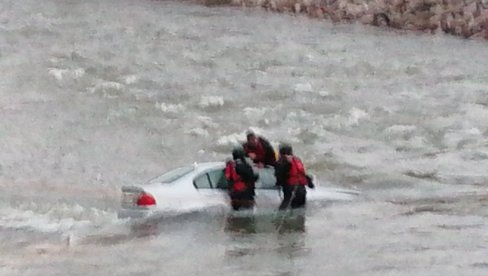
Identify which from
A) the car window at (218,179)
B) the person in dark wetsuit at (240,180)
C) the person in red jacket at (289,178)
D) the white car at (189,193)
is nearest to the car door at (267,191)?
the white car at (189,193)

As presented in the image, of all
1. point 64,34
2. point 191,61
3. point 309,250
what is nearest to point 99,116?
Answer: point 191,61

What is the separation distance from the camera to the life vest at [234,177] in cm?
1809

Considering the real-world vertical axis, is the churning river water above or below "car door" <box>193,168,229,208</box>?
below

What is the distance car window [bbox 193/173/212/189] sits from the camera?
18188 mm

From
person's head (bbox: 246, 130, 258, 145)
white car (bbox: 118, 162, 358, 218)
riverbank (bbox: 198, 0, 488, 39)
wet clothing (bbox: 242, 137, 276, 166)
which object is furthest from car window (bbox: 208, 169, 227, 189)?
riverbank (bbox: 198, 0, 488, 39)

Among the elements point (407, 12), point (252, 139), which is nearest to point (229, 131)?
point (252, 139)

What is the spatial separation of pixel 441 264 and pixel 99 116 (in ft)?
57.5

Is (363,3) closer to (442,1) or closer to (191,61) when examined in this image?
(442,1)

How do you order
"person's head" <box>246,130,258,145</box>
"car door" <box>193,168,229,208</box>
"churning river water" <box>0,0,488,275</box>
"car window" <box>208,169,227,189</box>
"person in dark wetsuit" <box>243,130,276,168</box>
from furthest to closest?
"person in dark wetsuit" <box>243,130,276,168</box>, "person's head" <box>246,130,258,145</box>, "car window" <box>208,169,227,189</box>, "car door" <box>193,168,229,208</box>, "churning river water" <box>0,0,488,275</box>

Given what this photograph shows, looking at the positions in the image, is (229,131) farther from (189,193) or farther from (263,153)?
(189,193)

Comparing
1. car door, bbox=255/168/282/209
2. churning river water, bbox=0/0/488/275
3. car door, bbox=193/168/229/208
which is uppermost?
car door, bbox=193/168/229/208

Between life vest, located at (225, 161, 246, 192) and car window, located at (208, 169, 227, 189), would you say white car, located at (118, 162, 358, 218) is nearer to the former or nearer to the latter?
car window, located at (208, 169, 227, 189)

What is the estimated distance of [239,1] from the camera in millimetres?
51625

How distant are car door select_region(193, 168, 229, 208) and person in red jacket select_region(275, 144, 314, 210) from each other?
90 cm
